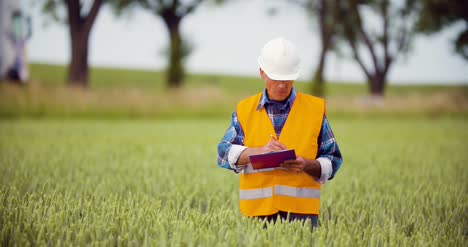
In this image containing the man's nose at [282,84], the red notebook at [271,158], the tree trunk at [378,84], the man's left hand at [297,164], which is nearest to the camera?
the red notebook at [271,158]

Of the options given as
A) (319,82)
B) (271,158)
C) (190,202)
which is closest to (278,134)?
(271,158)

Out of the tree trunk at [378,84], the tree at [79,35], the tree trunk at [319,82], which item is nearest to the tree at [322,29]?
the tree trunk at [319,82]

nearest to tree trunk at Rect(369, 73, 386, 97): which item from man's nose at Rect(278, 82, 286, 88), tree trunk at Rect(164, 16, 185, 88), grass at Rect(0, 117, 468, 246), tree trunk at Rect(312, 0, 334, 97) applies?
tree trunk at Rect(312, 0, 334, 97)

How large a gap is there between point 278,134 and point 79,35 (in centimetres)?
1955

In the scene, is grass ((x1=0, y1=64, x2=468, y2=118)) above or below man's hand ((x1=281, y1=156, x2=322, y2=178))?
below

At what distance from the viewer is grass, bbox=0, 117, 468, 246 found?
2406mm

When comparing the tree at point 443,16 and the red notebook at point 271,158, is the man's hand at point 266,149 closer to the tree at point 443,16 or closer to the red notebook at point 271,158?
the red notebook at point 271,158

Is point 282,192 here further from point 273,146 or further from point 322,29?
point 322,29

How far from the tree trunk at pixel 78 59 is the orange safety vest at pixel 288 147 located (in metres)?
19.1

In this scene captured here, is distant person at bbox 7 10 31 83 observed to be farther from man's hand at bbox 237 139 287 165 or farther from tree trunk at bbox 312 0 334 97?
man's hand at bbox 237 139 287 165

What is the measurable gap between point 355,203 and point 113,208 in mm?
1689

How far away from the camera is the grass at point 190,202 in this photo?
2406 mm

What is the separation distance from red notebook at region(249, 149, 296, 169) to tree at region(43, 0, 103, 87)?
1939cm

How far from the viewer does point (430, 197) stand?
387 cm
